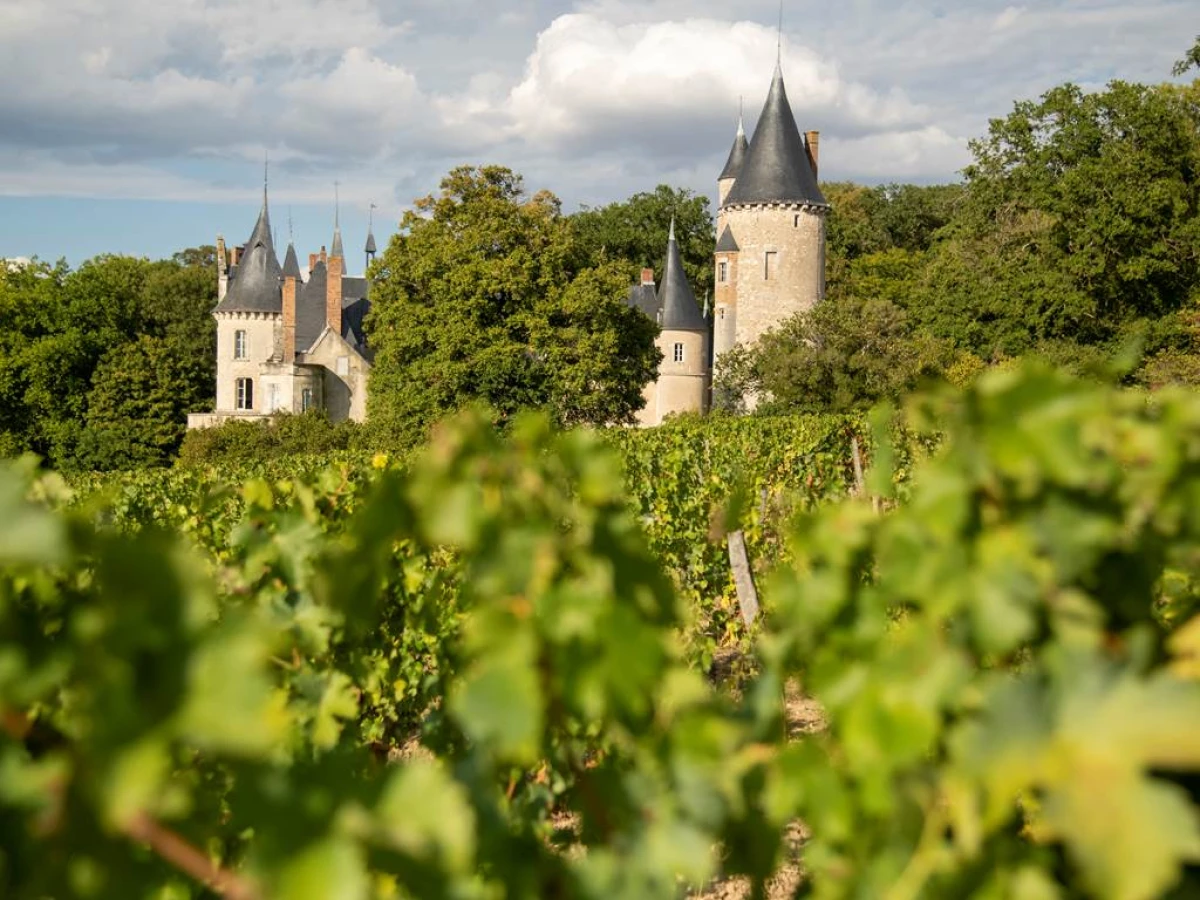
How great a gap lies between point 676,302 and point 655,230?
13701mm

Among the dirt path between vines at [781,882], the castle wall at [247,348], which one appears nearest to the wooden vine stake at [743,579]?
the dirt path between vines at [781,882]

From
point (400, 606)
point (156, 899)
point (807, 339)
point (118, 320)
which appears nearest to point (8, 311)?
point (118, 320)

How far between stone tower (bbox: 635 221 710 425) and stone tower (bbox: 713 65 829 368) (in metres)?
4.74

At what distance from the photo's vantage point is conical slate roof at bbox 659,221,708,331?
50.6 m

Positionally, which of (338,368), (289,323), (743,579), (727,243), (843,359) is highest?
(727,243)

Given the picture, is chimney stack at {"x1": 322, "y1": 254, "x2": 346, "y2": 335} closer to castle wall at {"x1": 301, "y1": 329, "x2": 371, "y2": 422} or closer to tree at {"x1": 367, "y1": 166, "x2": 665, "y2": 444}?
castle wall at {"x1": 301, "y1": 329, "x2": 371, "y2": 422}

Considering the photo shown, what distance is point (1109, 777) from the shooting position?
1105mm

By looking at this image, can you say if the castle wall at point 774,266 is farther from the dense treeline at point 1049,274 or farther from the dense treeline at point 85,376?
the dense treeline at point 85,376

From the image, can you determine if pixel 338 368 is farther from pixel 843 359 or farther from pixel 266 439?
pixel 843 359

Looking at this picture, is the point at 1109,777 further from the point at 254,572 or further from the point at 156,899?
the point at 254,572

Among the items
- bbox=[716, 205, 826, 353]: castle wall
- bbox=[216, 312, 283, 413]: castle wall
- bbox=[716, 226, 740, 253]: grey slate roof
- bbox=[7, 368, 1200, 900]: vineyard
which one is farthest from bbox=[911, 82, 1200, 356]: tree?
bbox=[7, 368, 1200, 900]: vineyard

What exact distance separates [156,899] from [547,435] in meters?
1.09

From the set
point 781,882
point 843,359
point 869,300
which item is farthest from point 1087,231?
point 781,882

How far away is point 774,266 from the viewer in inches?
1759
